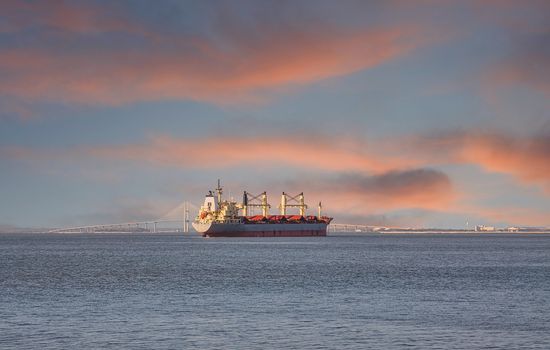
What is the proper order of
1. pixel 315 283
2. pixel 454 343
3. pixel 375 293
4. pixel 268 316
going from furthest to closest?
1. pixel 315 283
2. pixel 375 293
3. pixel 268 316
4. pixel 454 343

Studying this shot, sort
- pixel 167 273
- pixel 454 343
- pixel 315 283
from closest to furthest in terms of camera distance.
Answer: pixel 454 343 → pixel 315 283 → pixel 167 273

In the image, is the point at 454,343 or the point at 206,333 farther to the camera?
the point at 206,333

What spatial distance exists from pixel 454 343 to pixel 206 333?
12.9m

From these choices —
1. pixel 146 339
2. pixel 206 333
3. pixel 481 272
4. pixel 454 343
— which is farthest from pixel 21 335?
pixel 481 272

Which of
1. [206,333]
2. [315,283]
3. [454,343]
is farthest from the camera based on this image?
[315,283]

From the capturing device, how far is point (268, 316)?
49531mm

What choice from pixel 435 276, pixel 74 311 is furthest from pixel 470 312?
pixel 435 276

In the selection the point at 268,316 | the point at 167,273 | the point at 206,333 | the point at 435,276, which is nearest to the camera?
the point at 206,333

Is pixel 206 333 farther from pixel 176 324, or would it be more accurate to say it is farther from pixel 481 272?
pixel 481 272

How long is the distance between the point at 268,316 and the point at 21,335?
50.0 feet

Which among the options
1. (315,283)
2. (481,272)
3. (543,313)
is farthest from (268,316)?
(481,272)

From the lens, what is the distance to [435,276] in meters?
87.0

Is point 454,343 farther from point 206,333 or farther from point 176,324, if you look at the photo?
point 176,324

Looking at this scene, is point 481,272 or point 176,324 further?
point 481,272
